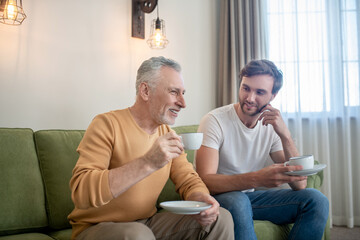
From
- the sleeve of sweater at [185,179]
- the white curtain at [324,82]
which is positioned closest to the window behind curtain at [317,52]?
the white curtain at [324,82]

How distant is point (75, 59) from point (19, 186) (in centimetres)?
103

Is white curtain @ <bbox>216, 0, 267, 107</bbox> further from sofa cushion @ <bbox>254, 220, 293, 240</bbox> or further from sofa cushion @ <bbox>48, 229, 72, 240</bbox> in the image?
sofa cushion @ <bbox>48, 229, 72, 240</bbox>

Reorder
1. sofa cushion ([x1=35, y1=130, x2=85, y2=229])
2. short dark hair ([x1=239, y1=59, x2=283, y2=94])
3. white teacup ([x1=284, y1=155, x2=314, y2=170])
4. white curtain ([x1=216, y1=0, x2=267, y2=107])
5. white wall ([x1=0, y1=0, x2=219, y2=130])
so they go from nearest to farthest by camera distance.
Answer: white teacup ([x1=284, y1=155, x2=314, y2=170]), sofa cushion ([x1=35, y1=130, x2=85, y2=229]), short dark hair ([x1=239, y1=59, x2=283, y2=94]), white wall ([x1=0, y1=0, x2=219, y2=130]), white curtain ([x1=216, y1=0, x2=267, y2=107])

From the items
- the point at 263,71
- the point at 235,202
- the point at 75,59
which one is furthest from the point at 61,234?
the point at 263,71

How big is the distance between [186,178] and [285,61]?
2067 millimetres

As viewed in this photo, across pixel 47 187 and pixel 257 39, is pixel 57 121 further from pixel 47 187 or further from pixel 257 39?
pixel 257 39

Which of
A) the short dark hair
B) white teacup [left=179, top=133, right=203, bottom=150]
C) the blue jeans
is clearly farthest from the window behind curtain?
white teacup [left=179, top=133, right=203, bottom=150]

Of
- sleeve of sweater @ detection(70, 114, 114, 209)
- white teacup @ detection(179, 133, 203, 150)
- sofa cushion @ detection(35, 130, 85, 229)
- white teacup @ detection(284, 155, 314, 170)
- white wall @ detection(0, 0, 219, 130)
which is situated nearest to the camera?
sleeve of sweater @ detection(70, 114, 114, 209)

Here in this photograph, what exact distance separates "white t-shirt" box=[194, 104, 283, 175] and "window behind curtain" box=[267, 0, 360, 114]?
133 centimetres

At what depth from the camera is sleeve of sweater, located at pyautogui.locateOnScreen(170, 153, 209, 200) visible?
1.67 meters

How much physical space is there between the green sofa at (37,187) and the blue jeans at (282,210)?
0.25 ft

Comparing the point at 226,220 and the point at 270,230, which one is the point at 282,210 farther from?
the point at 226,220

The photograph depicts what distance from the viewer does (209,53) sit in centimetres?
338

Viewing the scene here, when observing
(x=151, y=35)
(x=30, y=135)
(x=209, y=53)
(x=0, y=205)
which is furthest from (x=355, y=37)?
(x=0, y=205)
